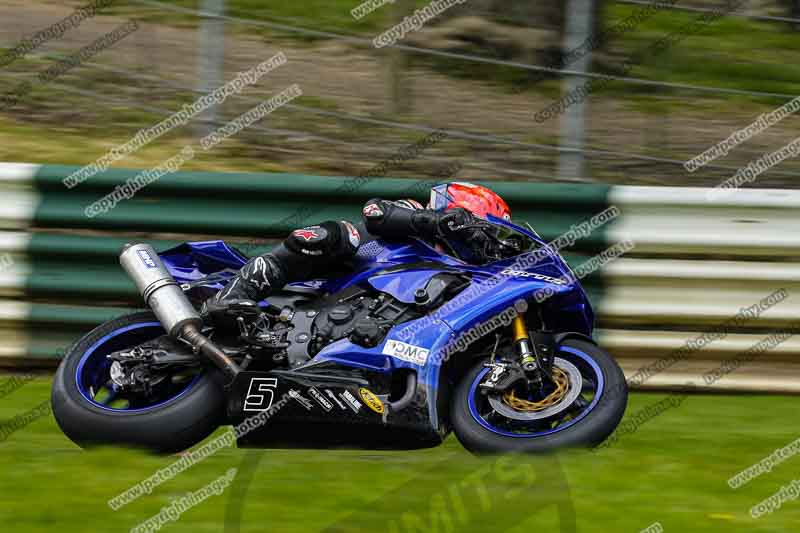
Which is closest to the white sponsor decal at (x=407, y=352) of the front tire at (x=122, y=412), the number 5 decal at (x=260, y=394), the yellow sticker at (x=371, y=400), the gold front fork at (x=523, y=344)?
the yellow sticker at (x=371, y=400)

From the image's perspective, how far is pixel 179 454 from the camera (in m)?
5.91

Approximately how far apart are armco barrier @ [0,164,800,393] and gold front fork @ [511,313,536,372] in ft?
4.53

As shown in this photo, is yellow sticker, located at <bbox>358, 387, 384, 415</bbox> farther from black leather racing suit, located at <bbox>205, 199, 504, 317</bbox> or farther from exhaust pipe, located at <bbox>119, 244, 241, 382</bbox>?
black leather racing suit, located at <bbox>205, 199, 504, 317</bbox>

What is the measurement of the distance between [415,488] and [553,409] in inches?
35.6

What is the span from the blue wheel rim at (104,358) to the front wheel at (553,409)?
1.27 meters

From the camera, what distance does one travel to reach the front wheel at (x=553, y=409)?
222 inches

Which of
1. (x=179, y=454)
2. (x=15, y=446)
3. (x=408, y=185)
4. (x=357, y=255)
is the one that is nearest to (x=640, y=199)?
(x=408, y=185)

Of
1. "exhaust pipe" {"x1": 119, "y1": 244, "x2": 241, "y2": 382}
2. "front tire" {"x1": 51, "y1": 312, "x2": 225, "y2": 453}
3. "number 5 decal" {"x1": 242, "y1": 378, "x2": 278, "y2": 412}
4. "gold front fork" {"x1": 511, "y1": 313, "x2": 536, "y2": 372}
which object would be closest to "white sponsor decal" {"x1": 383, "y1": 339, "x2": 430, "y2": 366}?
"gold front fork" {"x1": 511, "y1": 313, "x2": 536, "y2": 372}

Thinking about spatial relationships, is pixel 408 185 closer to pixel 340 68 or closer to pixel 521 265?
pixel 521 265

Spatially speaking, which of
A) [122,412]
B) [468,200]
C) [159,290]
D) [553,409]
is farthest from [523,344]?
[122,412]

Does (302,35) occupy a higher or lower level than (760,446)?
higher

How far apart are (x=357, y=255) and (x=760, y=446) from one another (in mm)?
2112

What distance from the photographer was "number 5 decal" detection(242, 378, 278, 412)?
5.75 metres

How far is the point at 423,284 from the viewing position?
19.8 ft
